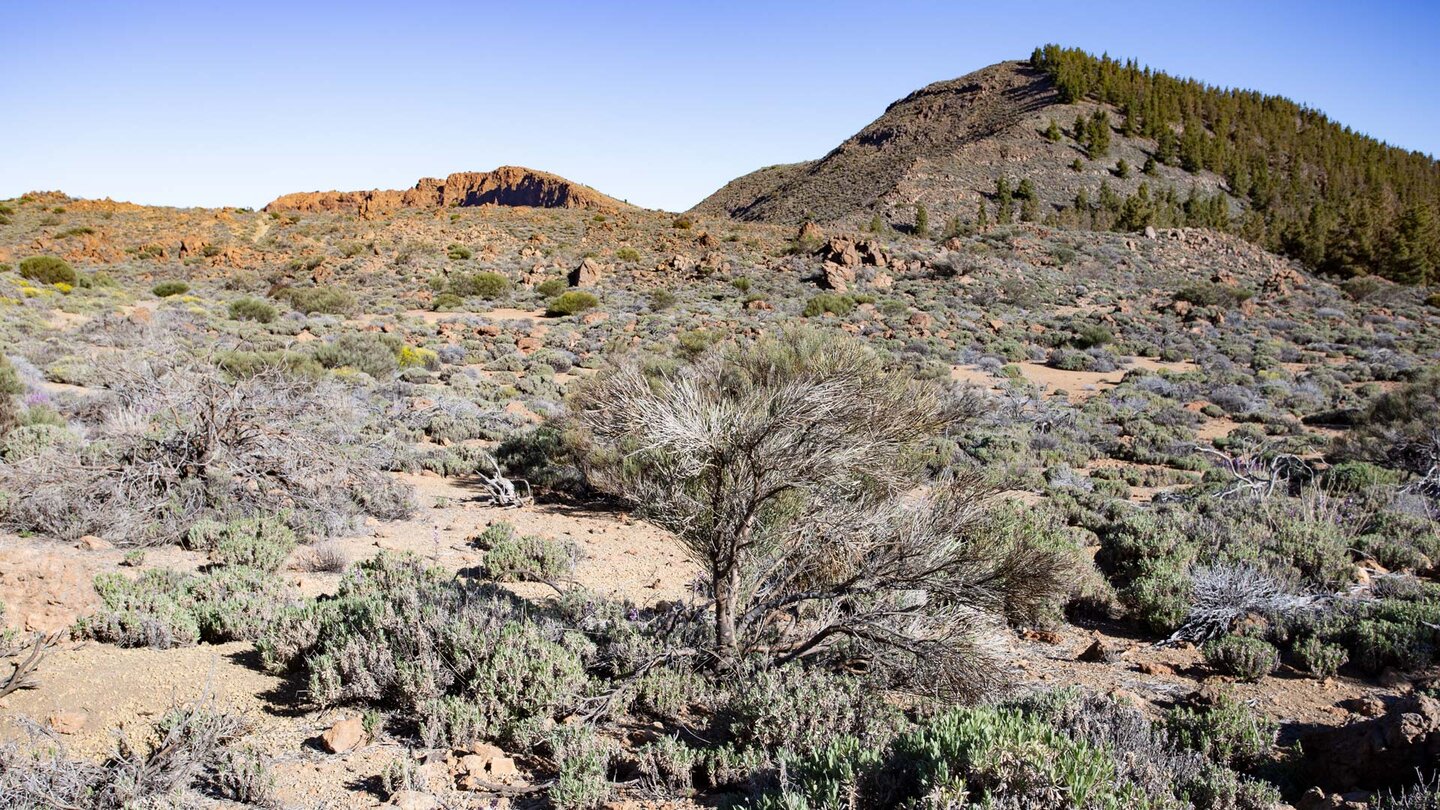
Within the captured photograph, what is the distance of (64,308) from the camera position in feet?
61.2

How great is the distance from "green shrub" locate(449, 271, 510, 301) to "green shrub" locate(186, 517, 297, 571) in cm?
2124

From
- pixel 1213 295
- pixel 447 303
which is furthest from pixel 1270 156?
pixel 447 303

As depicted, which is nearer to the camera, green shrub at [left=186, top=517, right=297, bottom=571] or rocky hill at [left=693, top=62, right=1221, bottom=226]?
green shrub at [left=186, top=517, right=297, bottom=571]

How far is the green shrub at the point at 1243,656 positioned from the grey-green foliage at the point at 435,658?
4.10 m

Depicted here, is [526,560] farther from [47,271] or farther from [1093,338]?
[47,271]

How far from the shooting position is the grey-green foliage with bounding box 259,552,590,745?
3633 mm

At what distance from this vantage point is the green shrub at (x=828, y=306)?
23266mm

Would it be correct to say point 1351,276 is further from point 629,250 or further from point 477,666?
point 477,666

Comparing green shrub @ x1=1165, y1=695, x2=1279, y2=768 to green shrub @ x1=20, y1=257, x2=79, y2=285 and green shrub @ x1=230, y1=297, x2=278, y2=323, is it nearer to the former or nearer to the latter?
green shrub @ x1=230, y1=297, x2=278, y2=323

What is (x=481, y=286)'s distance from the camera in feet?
87.8

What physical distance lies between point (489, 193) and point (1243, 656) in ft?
308

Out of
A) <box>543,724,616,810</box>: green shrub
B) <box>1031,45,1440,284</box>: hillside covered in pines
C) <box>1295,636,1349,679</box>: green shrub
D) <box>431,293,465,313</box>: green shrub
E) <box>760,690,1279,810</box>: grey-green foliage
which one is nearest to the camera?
<box>760,690,1279,810</box>: grey-green foliage

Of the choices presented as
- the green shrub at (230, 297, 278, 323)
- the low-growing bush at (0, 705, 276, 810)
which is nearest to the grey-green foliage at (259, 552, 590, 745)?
the low-growing bush at (0, 705, 276, 810)

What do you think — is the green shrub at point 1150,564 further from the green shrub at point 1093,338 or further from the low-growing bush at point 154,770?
the green shrub at point 1093,338
